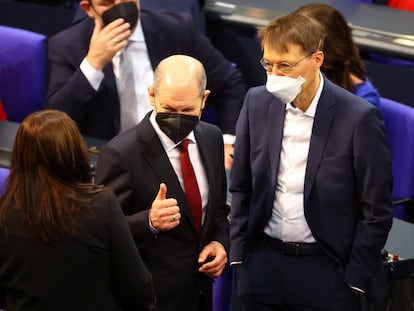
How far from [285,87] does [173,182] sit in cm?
43

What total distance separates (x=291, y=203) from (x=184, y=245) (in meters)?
0.34

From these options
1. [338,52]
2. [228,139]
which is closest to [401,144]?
[338,52]

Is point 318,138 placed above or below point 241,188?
above

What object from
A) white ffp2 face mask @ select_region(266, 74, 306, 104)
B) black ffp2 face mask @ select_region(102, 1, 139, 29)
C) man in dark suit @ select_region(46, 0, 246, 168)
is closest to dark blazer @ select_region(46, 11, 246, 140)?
man in dark suit @ select_region(46, 0, 246, 168)

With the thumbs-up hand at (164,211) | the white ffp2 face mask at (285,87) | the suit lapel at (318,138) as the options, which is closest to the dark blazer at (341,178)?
the suit lapel at (318,138)

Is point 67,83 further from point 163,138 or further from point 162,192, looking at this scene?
point 162,192

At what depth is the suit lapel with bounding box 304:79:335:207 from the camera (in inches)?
114

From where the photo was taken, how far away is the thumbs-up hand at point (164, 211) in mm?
2750

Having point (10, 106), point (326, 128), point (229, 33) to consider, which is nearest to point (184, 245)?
point (326, 128)

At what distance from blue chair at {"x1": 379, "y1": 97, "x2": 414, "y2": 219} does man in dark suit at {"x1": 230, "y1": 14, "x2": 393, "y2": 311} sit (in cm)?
102

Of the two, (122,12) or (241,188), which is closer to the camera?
(241,188)

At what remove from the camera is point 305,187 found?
2.90m

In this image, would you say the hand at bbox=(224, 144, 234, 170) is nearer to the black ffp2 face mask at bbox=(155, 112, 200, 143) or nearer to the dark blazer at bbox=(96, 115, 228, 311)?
the dark blazer at bbox=(96, 115, 228, 311)

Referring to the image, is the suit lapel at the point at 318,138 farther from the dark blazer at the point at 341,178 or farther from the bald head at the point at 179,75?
the bald head at the point at 179,75
